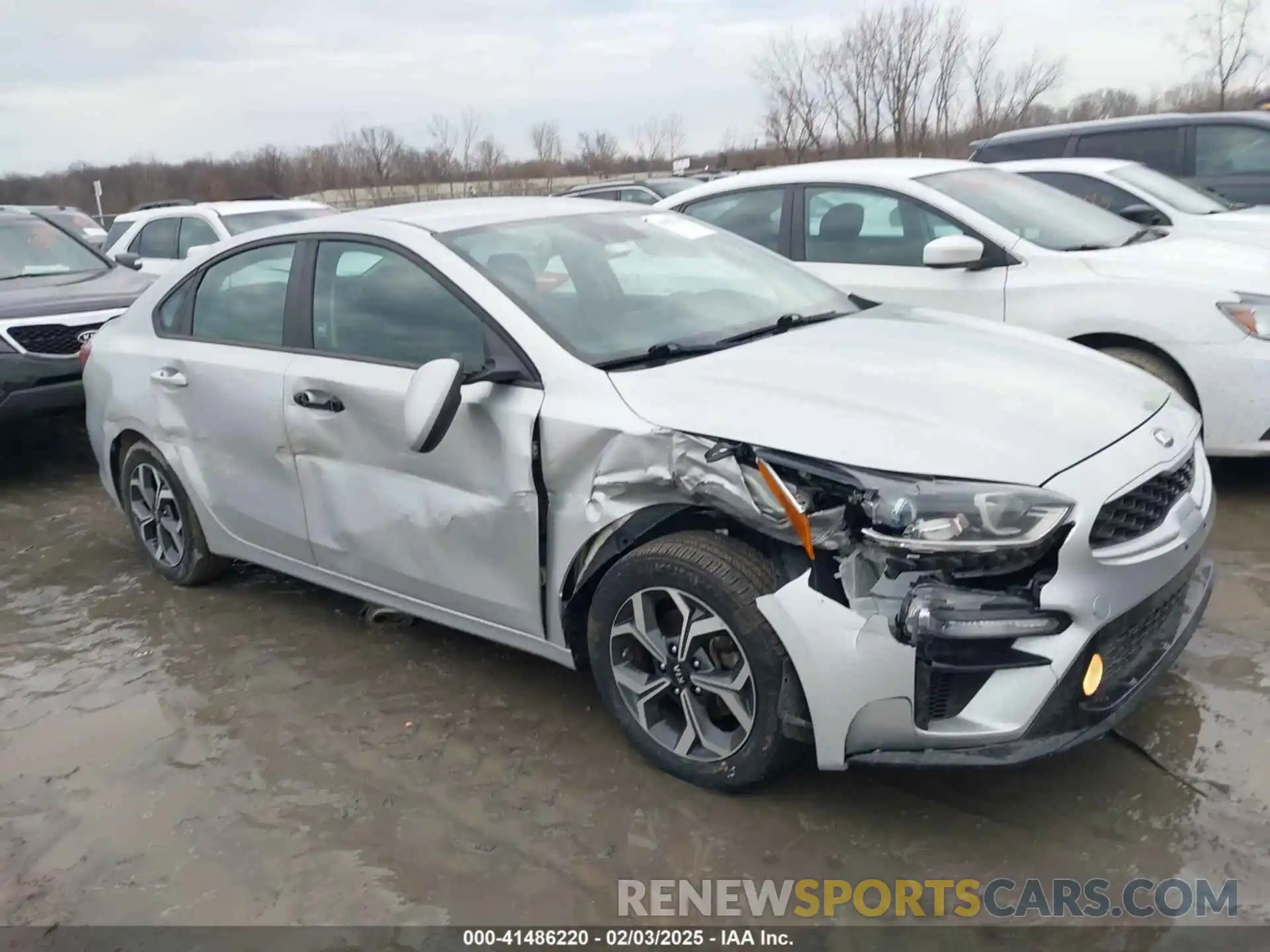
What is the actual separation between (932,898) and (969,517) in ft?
3.08

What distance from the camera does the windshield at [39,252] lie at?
786 centimetres

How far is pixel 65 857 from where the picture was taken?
304cm

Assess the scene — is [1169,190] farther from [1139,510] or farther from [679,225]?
[1139,510]

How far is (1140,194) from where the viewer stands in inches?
301

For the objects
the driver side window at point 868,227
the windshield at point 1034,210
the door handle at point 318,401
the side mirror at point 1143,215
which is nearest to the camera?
the door handle at point 318,401

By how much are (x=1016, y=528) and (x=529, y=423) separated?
1.41 meters

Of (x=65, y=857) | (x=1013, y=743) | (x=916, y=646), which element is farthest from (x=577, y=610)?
(x=65, y=857)

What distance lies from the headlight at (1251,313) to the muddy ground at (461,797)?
3.44ft

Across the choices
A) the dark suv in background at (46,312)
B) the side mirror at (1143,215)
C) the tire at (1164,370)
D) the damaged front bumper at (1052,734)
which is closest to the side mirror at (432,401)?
the damaged front bumper at (1052,734)

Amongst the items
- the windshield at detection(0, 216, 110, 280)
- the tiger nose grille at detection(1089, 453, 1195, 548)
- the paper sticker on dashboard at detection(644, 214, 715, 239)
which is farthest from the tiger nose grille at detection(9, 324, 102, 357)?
the tiger nose grille at detection(1089, 453, 1195, 548)

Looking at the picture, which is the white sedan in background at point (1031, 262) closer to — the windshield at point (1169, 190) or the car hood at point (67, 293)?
the windshield at point (1169, 190)

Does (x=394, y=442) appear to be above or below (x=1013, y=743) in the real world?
above

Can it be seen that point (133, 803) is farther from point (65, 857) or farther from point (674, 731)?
point (674, 731)

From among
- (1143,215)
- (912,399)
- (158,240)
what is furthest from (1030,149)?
(158,240)
